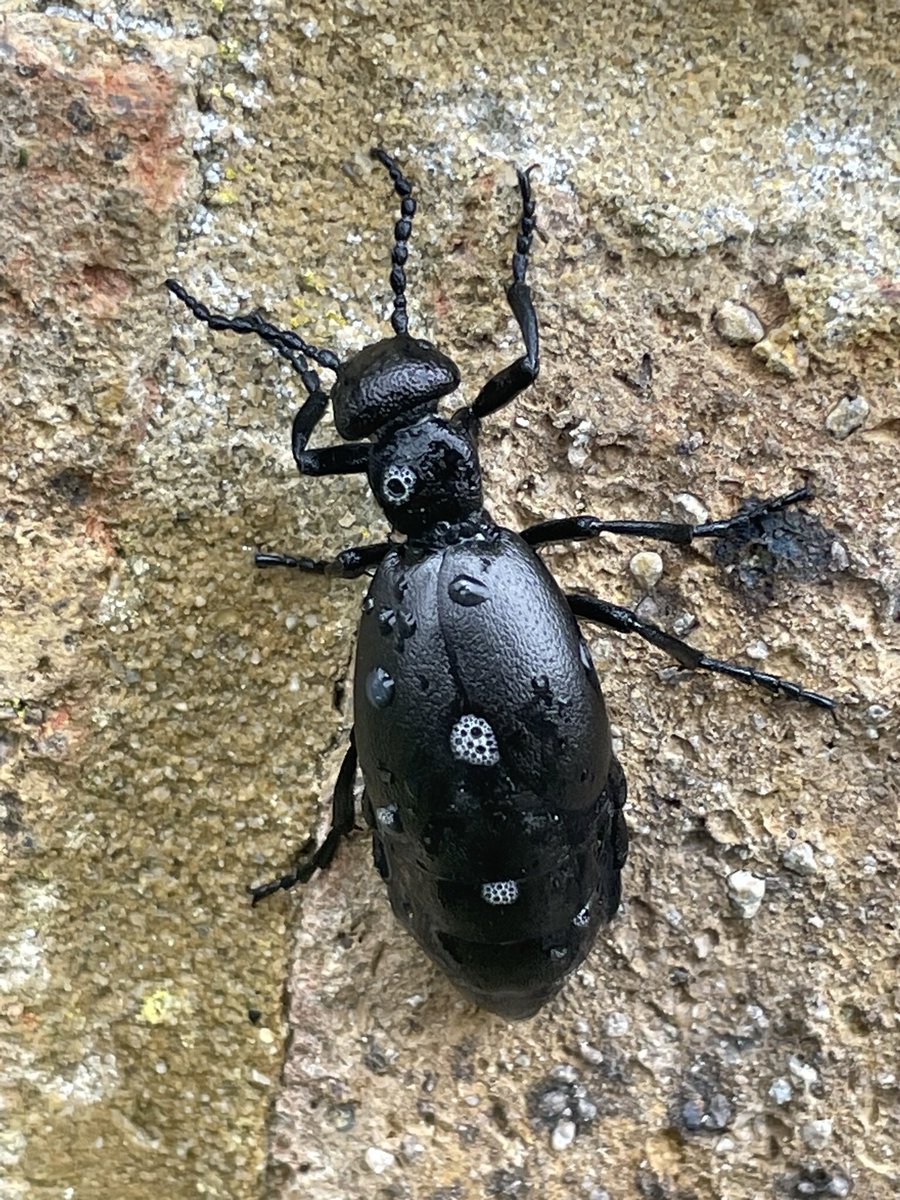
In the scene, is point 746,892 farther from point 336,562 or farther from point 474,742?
point 336,562

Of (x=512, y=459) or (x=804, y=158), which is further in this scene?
(x=512, y=459)

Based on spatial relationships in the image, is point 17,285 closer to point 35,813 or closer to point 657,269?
point 35,813

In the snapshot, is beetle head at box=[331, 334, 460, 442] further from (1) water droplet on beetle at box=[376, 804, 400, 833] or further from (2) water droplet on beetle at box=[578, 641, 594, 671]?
(1) water droplet on beetle at box=[376, 804, 400, 833]

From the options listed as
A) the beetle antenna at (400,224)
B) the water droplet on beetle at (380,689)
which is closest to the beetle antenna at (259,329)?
the beetle antenna at (400,224)

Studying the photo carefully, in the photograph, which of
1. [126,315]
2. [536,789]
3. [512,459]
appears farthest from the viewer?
[512,459]

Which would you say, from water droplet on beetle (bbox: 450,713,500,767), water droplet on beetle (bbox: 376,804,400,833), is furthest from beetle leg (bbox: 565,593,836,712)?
water droplet on beetle (bbox: 376,804,400,833)

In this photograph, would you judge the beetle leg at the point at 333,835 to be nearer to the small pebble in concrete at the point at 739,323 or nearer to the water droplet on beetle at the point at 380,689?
the water droplet on beetle at the point at 380,689

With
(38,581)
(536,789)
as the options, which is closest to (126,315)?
(38,581)

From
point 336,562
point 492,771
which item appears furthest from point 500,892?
point 336,562
